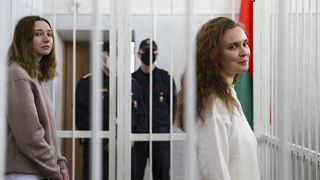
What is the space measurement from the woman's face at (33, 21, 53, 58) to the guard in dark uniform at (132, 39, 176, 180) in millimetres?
991

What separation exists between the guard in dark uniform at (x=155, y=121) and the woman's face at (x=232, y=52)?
3.96 feet

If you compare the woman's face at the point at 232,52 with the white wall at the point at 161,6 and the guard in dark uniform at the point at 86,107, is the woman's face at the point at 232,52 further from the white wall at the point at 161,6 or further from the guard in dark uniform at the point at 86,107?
the white wall at the point at 161,6

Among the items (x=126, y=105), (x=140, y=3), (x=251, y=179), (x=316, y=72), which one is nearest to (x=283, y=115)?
(x=251, y=179)

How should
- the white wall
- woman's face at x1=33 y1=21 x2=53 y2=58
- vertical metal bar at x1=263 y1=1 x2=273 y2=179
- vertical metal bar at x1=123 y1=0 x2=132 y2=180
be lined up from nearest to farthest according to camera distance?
1. woman's face at x1=33 y1=21 x2=53 y2=58
2. vertical metal bar at x1=123 y1=0 x2=132 y2=180
3. vertical metal bar at x1=263 y1=1 x2=273 y2=179
4. the white wall

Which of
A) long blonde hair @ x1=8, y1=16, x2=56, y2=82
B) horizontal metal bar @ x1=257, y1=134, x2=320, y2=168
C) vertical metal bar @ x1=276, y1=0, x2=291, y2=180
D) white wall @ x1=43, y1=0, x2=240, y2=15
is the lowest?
horizontal metal bar @ x1=257, y1=134, x2=320, y2=168

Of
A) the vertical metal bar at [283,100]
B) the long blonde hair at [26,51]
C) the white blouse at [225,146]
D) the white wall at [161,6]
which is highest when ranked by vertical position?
the white wall at [161,6]

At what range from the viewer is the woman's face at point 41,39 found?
5.09 feet

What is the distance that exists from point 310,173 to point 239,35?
0.84 m

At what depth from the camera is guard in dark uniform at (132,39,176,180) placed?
98.8 inches

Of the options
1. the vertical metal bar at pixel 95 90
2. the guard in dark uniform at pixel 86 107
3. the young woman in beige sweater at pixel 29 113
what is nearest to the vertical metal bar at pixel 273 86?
the guard in dark uniform at pixel 86 107

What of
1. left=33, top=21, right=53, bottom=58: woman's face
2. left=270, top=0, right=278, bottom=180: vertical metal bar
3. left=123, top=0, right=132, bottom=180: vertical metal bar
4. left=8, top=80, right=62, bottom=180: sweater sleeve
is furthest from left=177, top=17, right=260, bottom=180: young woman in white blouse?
left=270, top=0, right=278, bottom=180: vertical metal bar

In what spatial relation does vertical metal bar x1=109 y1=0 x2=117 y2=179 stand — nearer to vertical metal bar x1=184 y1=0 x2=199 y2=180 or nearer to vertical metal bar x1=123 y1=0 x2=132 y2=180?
vertical metal bar x1=123 y1=0 x2=132 y2=180

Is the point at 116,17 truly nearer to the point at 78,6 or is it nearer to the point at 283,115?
the point at 78,6

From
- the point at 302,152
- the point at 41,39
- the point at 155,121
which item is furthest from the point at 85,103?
the point at 302,152
